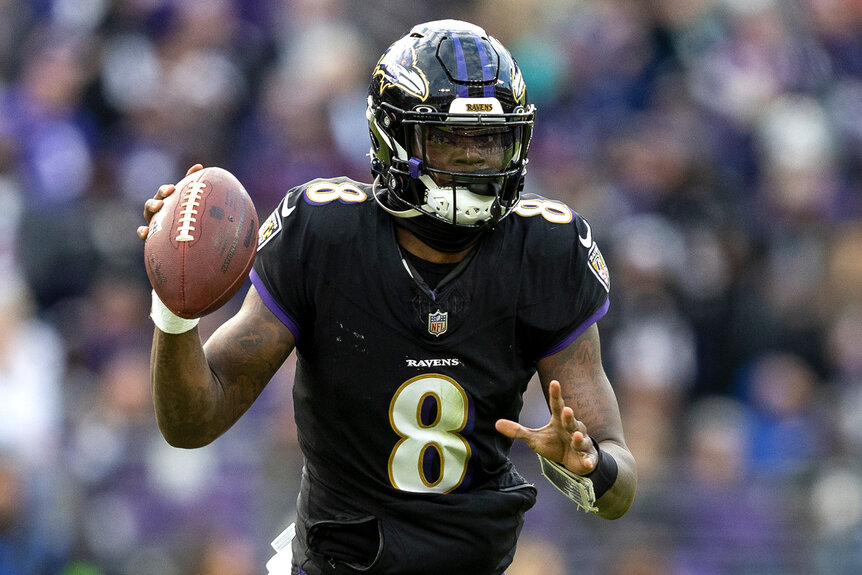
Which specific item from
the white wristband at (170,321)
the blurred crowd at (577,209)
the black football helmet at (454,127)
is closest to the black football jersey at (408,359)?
the black football helmet at (454,127)

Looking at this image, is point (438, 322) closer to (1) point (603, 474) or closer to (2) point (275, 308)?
(2) point (275, 308)

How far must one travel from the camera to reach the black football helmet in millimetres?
3516

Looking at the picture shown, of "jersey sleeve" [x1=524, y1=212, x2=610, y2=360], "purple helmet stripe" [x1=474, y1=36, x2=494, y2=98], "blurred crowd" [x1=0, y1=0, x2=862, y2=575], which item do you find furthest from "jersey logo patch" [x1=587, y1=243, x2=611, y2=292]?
"blurred crowd" [x1=0, y1=0, x2=862, y2=575]

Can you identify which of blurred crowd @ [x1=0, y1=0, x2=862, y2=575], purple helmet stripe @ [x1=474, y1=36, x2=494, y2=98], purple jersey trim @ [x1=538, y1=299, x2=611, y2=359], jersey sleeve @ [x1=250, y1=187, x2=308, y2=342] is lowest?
blurred crowd @ [x1=0, y1=0, x2=862, y2=575]

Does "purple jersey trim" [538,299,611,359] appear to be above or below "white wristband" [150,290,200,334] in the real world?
below

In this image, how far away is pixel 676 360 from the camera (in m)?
8.39

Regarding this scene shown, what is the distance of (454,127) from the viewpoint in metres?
3.53

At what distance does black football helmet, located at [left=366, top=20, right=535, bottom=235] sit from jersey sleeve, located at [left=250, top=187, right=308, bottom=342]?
30cm

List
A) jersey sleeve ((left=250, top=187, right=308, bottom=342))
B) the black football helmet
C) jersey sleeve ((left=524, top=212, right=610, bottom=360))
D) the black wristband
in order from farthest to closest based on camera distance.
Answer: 1. jersey sleeve ((left=524, top=212, right=610, bottom=360))
2. jersey sleeve ((left=250, top=187, right=308, bottom=342))
3. the black football helmet
4. the black wristband

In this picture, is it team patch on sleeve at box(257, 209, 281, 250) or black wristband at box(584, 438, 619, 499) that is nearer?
black wristband at box(584, 438, 619, 499)

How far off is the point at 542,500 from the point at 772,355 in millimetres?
2094

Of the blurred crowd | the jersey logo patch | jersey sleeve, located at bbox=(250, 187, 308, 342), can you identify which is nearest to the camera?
jersey sleeve, located at bbox=(250, 187, 308, 342)

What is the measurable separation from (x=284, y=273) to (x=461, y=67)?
0.72 metres

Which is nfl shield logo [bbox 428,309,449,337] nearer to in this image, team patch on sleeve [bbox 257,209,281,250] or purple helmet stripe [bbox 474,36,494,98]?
team patch on sleeve [bbox 257,209,281,250]
